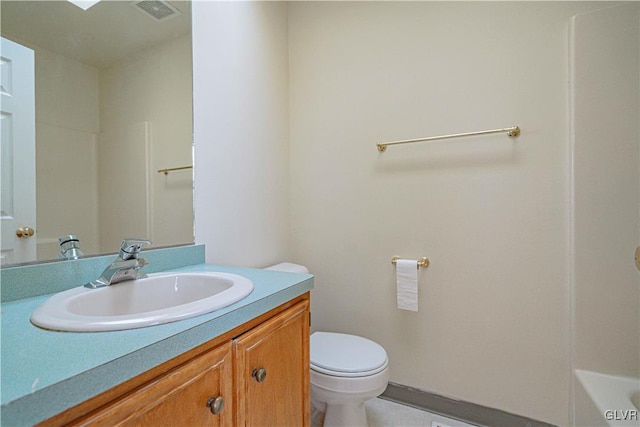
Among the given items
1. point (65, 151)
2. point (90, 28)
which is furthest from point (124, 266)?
point (90, 28)

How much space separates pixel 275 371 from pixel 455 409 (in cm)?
119

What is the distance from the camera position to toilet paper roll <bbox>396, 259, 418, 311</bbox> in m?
1.54

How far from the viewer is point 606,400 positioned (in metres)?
1.16

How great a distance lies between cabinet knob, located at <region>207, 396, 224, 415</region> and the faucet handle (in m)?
0.48

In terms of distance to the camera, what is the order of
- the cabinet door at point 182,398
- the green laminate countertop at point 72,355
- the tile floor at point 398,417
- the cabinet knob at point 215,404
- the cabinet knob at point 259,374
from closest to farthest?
1. the green laminate countertop at point 72,355
2. the cabinet door at point 182,398
3. the cabinet knob at point 215,404
4. the cabinet knob at point 259,374
5. the tile floor at point 398,417

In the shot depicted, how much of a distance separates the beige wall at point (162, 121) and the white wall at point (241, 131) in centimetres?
5

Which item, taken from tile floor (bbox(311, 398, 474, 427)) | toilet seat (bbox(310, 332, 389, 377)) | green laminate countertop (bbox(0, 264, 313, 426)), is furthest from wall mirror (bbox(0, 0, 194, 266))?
tile floor (bbox(311, 398, 474, 427))

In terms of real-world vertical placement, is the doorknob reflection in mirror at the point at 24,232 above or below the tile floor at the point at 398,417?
above

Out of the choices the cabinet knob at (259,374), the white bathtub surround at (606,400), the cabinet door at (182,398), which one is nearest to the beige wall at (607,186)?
the white bathtub surround at (606,400)

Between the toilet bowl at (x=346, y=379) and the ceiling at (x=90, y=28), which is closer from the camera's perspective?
the ceiling at (x=90, y=28)

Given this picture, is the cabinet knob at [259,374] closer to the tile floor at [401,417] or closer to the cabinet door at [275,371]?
the cabinet door at [275,371]

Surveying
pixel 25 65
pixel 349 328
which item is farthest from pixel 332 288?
pixel 25 65

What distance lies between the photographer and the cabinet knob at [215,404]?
647 millimetres

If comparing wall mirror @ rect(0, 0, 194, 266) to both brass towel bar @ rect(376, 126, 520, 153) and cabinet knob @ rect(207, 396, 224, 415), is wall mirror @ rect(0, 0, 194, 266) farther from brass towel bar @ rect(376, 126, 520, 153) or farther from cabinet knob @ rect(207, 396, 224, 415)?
brass towel bar @ rect(376, 126, 520, 153)
